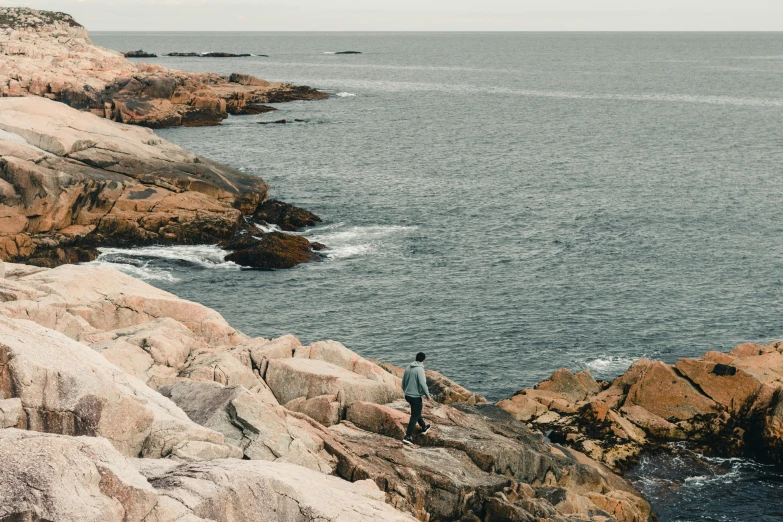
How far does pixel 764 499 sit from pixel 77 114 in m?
58.5

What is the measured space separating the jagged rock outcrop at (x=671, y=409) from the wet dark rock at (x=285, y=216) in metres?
35.9

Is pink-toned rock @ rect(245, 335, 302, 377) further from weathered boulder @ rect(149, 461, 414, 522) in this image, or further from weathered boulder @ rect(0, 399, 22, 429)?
weathered boulder @ rect(0, 399, 22, 429)

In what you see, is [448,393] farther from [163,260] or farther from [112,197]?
[112,197]

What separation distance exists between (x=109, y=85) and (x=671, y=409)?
367 ft

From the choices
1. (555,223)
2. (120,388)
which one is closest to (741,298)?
(555,223)

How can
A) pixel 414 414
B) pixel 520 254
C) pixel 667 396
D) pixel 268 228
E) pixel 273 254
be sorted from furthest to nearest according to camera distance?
1. pixel 268 228
2. pixel 520 254
3. pixel 273 254
4. pixel 667 396
5. pixel 414 414

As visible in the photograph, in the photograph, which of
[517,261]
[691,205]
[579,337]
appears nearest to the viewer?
[579,337]

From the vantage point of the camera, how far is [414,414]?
81.7 ft

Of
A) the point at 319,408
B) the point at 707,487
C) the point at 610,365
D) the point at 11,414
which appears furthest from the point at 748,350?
the point at 11,414

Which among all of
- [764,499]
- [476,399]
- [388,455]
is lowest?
[764,499]

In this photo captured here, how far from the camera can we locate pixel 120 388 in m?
18.4

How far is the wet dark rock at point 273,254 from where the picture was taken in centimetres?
6119

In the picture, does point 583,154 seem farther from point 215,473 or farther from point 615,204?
point 215,473
